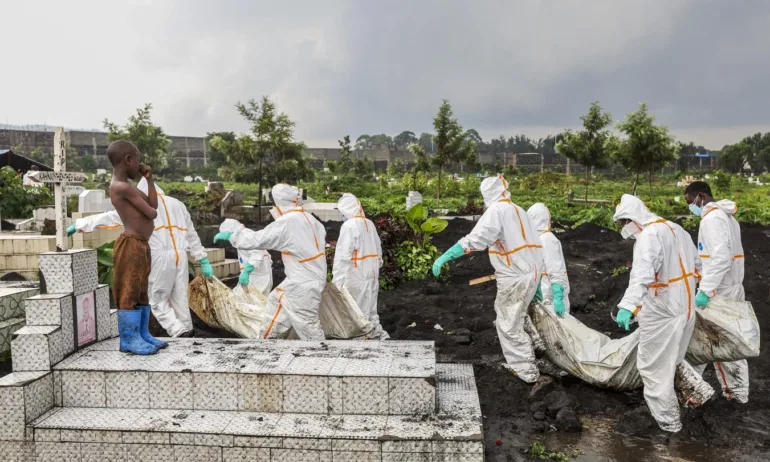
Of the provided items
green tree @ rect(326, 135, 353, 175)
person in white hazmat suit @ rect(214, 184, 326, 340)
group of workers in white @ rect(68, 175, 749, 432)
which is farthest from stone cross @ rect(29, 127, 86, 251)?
green tree @ rect(326, 135, 353, 175)

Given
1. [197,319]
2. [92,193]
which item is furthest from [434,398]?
[92,193]

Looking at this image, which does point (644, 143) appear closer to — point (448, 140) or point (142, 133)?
point (448, 140)

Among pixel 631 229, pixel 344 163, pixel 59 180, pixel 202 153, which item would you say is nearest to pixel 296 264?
pixel 59 180

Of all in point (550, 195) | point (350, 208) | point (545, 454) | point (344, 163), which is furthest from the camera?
point (344, 163)

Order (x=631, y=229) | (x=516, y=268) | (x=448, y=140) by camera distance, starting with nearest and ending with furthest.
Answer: (x=631, y=229), (x=516, y=268), (x=448, y=140)

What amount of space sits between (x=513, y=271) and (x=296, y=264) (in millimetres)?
1921

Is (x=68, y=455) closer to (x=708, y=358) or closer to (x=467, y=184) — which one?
(x=708, y=358)

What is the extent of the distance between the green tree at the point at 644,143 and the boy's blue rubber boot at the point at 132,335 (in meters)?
17.4

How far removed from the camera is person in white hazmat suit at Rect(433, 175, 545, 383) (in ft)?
17.9

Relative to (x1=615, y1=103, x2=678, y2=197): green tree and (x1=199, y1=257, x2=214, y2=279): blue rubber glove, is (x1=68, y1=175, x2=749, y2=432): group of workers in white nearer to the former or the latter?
(x1=199, y1=257, x2=214, y2=279): blue rubber glove

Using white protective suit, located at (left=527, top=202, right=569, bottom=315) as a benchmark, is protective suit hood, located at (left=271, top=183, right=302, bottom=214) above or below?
above

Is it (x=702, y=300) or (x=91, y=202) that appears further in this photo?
(x=91, y=202)

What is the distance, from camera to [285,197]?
596 centimetres

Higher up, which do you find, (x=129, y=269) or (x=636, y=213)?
(x=636, y=213)
